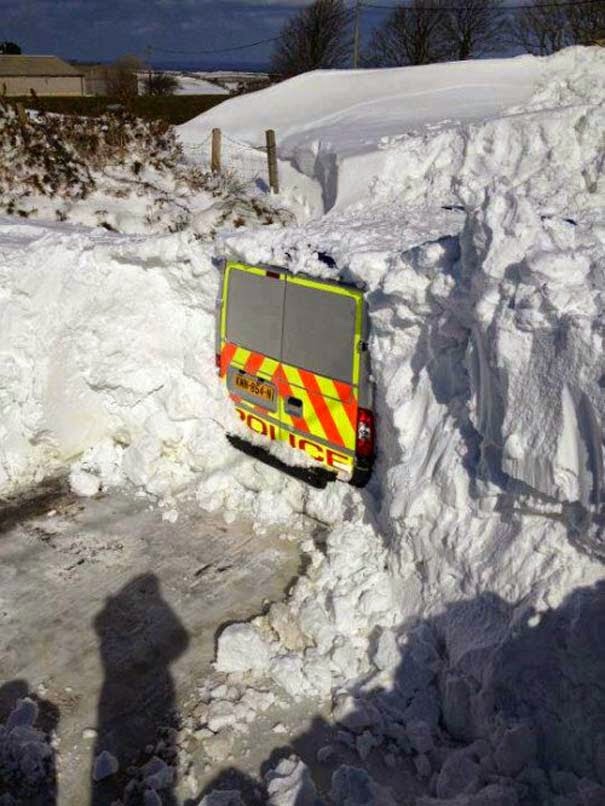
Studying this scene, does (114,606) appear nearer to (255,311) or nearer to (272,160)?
(255,311)

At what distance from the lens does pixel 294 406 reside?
5.96m

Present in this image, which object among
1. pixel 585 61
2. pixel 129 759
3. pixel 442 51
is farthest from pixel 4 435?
pixel 442 51

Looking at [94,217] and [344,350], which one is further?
[94,217]

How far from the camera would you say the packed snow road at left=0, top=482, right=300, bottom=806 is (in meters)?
4.37

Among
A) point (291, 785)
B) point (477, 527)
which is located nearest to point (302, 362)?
point (477, 527)

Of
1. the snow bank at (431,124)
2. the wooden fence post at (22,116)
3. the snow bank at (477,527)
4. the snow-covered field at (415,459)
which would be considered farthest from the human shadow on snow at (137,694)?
the wooden fence post at (22,116)

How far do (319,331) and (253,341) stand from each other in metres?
0.86

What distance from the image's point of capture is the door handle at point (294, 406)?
5.92m

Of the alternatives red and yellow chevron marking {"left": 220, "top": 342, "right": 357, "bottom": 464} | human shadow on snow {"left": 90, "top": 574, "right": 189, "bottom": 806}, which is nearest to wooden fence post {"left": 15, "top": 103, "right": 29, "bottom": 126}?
red and yellow chevron marking {"left": 220, "top": 342, "right": 357, "bottom": 464}

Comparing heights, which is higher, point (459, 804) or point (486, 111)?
point (486, 111)

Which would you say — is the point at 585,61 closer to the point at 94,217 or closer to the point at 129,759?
the point at 94,217

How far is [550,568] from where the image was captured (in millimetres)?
3893

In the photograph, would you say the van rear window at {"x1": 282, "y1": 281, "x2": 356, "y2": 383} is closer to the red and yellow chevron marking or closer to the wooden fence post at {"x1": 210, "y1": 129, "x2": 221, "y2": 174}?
the red and yellow chevron marking

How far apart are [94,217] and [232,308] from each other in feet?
27.0
